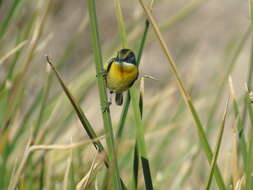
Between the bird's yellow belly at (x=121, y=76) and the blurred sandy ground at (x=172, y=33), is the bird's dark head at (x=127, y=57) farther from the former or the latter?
the blurred sandy ground at (x=172, y=33)

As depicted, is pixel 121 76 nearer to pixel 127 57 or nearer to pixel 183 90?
pixel 127 57

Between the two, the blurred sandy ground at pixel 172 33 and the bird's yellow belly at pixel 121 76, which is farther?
the blurred sandy ground at pixel 172 33

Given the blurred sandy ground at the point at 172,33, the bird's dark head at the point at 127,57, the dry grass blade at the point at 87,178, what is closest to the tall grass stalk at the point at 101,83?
the dry grass blade at the point at 87,178

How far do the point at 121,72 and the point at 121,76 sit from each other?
3cm

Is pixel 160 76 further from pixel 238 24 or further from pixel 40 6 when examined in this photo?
pixel 40 6

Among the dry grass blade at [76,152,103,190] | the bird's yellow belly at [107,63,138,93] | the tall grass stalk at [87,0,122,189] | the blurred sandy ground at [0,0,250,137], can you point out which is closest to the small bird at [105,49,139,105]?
the bird's yellow belly at [107,63,138,93]

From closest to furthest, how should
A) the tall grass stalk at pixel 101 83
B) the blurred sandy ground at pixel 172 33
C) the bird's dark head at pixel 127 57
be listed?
the tall grass stalk at pixel 101 83
the bird's dark head at pixel 127 57
the blurred sandy ground at pixel 172 33

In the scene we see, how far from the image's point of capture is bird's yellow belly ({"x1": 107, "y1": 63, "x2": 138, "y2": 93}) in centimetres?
208

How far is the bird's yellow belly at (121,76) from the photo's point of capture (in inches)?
81.9

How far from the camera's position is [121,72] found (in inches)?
83.2

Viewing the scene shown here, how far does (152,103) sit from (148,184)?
4.78ft

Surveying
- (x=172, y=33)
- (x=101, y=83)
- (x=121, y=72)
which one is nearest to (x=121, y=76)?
(x=121, y=72)

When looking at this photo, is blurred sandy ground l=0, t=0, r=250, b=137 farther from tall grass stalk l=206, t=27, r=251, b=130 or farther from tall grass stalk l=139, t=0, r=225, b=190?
tall grass stalk l=139, t=0, r=225, b=190

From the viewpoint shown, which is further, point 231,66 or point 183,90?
point 231,66
